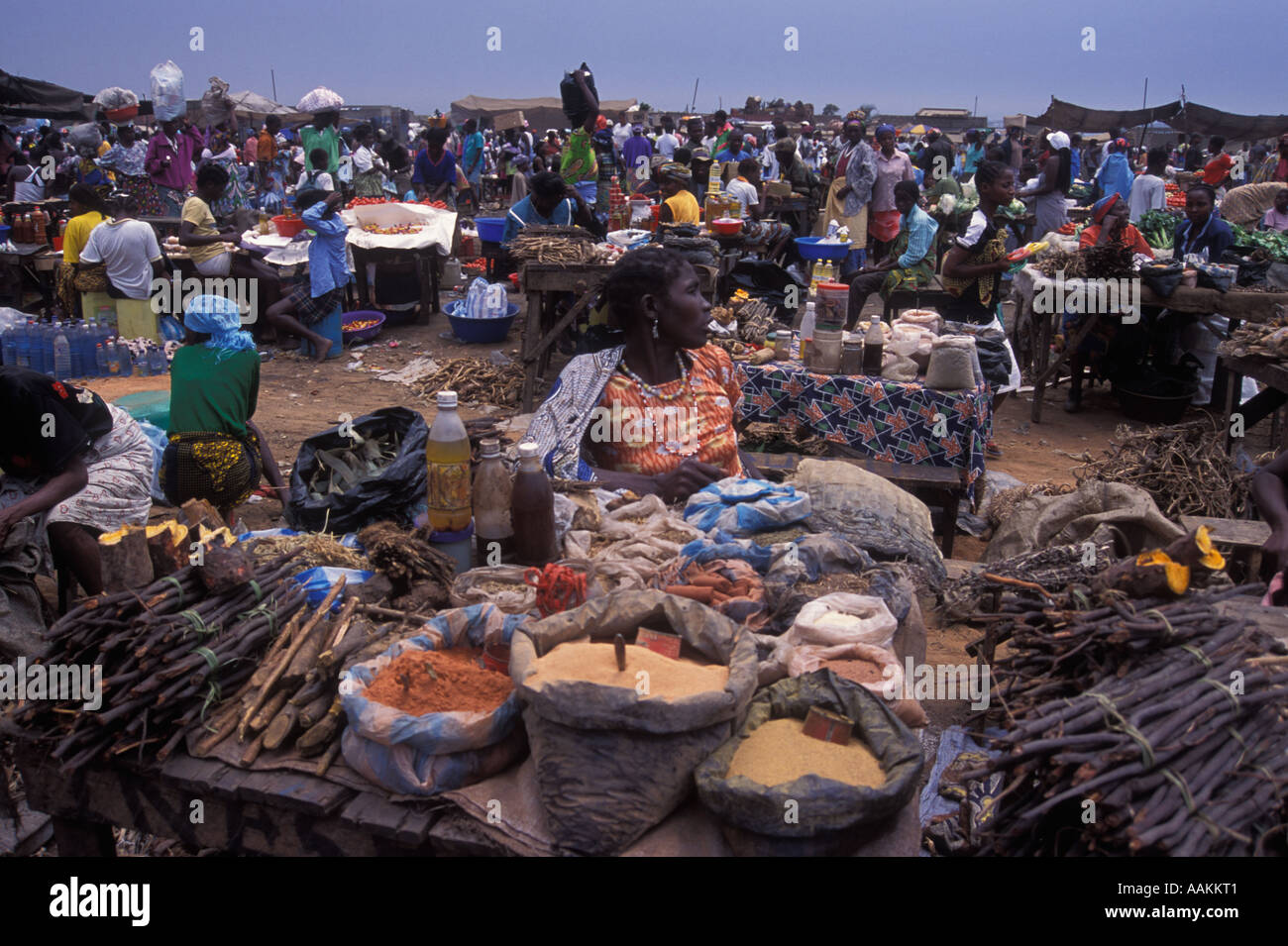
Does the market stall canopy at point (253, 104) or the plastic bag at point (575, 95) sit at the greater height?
the market stall canopy at point (253, 104)

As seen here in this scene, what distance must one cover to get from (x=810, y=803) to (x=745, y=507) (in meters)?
→ 1.49

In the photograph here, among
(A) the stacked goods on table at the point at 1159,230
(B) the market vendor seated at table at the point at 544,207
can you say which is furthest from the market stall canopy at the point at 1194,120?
(B) the market vendor seated at table at the point at 544,207

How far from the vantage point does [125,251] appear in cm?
923

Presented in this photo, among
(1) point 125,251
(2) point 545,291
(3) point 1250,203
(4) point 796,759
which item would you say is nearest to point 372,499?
(4) point 796,759

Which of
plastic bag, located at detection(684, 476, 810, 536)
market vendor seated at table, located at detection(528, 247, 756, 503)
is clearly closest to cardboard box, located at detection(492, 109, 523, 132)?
market vendor seated at table, located at detection(528, 247, 756, 503)

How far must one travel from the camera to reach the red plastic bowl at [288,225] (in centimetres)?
1048

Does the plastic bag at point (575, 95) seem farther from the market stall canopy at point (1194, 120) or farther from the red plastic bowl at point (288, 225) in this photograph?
the market stall canopy at point (1194, 120)

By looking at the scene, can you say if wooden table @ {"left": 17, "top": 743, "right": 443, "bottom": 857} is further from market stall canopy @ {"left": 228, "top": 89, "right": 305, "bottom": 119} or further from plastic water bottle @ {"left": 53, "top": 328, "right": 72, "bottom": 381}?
market stall canopy @ {"left": 228, "top": 89, "right": 305, "bottom": 119}

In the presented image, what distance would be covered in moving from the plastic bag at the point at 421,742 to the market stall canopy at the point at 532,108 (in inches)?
1287

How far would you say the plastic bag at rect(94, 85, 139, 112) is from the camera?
51.1 ft

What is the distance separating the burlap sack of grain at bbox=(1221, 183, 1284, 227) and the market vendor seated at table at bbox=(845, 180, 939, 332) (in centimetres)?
665

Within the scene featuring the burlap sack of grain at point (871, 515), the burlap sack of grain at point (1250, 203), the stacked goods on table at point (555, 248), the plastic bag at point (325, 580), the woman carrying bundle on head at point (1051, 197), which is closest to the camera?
the plastic bag at point (325, 580)

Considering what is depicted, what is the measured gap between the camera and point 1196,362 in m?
8.46

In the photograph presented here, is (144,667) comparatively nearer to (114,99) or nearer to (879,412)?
(879,412)
